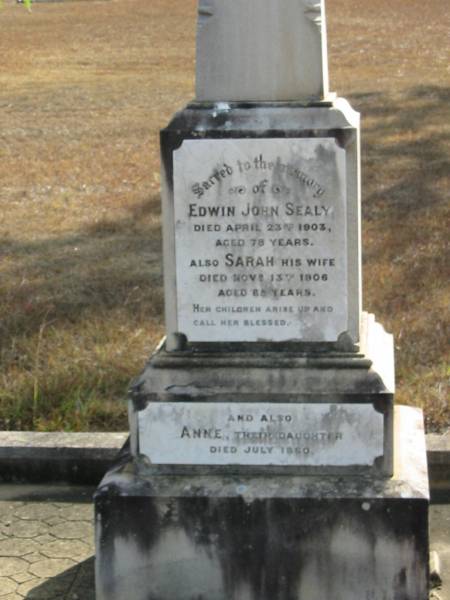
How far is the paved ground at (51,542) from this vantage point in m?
4.09

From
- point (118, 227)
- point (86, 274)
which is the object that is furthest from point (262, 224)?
point (118, 227)

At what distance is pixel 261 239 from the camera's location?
12.4 ft

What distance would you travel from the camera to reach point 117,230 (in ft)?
31.5

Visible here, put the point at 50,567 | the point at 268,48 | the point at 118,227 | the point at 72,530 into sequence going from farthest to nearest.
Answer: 1. the point at 118,227
2. the point at 72,530
3. the point at 50,567
4. the point at 268,48

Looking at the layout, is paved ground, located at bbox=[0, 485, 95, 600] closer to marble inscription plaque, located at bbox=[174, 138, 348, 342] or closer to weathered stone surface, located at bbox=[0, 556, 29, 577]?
weathered stone surface, located at bbox=[0, 556, 29, 577]

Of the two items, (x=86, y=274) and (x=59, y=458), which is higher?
(x=86, y=274)

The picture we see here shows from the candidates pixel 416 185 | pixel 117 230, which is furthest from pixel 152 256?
pixel 416 185

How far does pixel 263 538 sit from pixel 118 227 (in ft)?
20.2

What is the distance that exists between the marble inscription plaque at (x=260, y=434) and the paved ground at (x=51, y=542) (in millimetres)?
606

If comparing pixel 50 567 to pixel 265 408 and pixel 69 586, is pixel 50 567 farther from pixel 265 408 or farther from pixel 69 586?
pixel 265 408

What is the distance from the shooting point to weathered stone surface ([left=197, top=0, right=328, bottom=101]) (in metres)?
3.72

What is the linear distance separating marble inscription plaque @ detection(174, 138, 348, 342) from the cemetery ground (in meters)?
1.65

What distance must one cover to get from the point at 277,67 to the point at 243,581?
1.72m

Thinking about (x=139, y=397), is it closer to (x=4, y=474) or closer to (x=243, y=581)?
(x=243, y=581)
